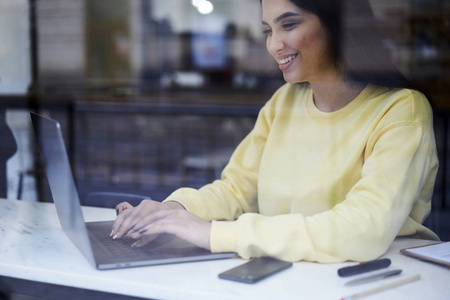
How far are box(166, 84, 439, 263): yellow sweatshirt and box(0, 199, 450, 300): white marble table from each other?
47mm

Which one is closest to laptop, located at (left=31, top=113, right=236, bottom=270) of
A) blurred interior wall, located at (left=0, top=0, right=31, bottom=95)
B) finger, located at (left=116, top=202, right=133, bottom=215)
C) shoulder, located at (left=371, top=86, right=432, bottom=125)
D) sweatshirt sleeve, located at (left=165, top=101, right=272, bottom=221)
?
finger, located at (left=116, top=202, right=133, bottom=215)

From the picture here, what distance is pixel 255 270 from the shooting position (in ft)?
2.70

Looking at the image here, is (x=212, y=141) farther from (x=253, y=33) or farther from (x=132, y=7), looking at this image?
(x=132, y=7)

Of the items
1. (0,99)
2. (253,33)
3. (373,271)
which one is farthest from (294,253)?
(253,33)

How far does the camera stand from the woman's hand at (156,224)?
91 centimetres

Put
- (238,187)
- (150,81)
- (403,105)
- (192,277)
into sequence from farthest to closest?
1. (150,81)
2. (238,187)
3. (403,105)
4. (192,277)

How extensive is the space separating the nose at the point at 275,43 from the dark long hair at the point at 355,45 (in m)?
0.09

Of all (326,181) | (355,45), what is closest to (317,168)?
(326,181)

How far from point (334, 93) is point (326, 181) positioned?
0.67 feet

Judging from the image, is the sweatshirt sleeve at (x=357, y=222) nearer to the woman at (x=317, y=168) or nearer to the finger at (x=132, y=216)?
the woman at (x=317, y=168)

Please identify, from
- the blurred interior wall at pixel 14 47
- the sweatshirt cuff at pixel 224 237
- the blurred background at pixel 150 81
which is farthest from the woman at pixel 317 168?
the blurred interior wall at pixel 14 47

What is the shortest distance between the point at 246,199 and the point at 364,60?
420 millimetres

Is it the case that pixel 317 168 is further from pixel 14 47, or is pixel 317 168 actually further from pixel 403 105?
pixel 14 47

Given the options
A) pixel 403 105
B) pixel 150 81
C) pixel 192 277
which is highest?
pixel 403 105
